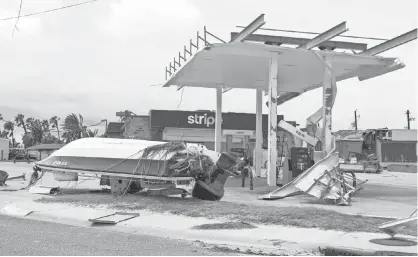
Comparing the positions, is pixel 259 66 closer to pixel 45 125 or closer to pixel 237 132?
pixel 237 132

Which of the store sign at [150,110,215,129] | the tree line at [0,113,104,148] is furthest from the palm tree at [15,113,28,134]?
the store sign at [150,110,215,129]

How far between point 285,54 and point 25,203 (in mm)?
9902

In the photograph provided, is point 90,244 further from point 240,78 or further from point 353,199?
point 240,78

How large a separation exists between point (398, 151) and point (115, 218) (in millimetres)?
45994

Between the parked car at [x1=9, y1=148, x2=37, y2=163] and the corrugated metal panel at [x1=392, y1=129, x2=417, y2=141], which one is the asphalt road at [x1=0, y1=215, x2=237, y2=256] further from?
the parked car at [x1=9, y1=148, x2=37, y2=163]

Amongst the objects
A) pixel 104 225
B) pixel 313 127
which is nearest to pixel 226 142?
pixel 313 127

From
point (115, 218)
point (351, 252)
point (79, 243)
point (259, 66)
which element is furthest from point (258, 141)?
point (79, 243)

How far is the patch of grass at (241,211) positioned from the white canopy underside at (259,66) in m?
5.57

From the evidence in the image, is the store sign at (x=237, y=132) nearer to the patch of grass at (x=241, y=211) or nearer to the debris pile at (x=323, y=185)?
the debris pile at (x=323, y=185)

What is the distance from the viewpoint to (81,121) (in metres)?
65.9

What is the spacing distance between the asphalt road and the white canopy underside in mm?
8273

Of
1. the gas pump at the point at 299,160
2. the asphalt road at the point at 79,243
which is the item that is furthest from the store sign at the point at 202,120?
the asphalt road at the point at 79,243

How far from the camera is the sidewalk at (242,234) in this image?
26.1 feet

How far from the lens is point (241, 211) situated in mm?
11375
